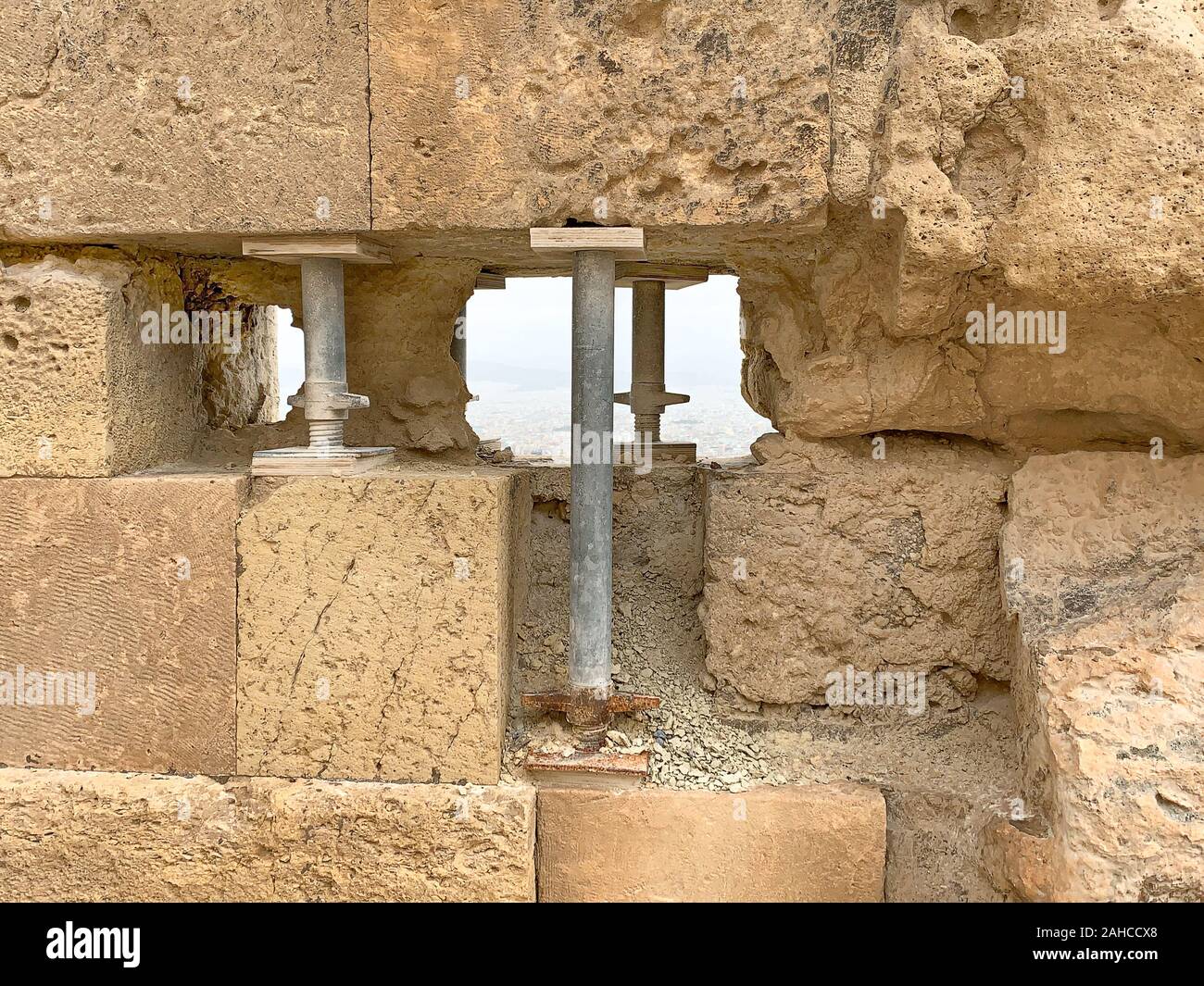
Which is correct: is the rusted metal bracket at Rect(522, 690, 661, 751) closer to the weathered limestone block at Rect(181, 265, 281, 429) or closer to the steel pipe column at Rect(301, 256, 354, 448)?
the steel pipe column at Rect(301, 256, 354, 448)

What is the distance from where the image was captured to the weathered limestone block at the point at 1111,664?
105 inches

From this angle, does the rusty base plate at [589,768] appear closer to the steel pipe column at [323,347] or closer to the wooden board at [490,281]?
the steel pipe column at [323,347]

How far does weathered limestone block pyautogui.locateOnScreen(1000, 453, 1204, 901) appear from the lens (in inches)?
105

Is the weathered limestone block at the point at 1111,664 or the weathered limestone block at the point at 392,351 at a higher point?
the weathered limestone block at the point at 392,351

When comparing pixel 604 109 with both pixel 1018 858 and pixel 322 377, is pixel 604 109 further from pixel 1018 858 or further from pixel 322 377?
pixel 1018 858

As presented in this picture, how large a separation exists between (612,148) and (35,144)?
189 cm

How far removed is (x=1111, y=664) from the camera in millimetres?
2912

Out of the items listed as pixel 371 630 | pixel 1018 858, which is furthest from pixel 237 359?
pixel 1018 858

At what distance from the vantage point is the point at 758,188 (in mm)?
2980

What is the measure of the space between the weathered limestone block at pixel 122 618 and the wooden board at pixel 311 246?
769mm

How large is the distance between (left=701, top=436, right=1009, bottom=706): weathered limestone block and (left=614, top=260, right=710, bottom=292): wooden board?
110 centimetres

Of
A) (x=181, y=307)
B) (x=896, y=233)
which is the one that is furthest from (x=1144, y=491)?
(x=181, y=307)

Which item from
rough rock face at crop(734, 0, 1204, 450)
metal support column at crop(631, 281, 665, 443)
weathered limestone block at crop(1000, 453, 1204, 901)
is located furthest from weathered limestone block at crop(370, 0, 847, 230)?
metal support column at crop(631, 281, 665, 443)

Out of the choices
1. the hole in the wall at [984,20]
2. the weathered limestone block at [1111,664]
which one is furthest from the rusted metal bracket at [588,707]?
the hole in the wall at [984,20]
